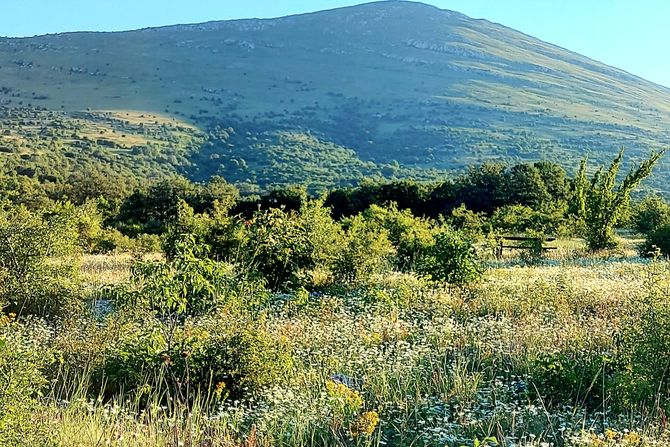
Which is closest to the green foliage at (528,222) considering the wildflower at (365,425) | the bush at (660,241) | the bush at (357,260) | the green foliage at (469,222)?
the green foliage at (469,222)

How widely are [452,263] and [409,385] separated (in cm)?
572

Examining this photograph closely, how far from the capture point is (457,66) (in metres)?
185

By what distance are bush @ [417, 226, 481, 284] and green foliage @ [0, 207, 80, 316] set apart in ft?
19.9

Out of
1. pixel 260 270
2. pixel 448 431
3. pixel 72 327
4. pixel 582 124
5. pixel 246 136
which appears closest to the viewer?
pixel 448 431

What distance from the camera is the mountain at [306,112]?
3610 inches

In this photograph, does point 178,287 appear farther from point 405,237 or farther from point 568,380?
point 405,237

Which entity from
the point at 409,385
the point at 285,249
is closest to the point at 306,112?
the point at 285,249

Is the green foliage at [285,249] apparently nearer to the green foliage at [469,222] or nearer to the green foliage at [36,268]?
the green foliage at [36,268]

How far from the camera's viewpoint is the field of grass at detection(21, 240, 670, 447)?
181 inches

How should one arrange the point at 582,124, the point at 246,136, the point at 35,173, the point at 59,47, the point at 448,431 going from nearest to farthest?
the point at 448,431, the point at 35,173, the point at 246,136, the point at 582,124, the point at 59,47

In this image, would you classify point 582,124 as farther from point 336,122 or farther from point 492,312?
point 492,312

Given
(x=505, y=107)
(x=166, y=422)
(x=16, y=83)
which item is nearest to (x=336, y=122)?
(x=505, y=107)

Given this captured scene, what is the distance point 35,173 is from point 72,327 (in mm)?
49992

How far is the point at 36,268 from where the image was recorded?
9.80 m
